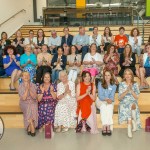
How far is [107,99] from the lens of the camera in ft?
18.7

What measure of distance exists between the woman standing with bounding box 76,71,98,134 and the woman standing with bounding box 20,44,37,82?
1448 mm

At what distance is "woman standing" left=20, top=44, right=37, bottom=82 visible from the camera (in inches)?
272

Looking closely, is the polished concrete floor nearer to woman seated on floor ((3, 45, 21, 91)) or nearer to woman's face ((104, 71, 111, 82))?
woman's face ((104, 71, 111, 82))

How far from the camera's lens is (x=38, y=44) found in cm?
834

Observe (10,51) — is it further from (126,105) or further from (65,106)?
(126,105)

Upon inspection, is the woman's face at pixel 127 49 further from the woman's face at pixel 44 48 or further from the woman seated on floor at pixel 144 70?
the woman's face at pixel 44 48

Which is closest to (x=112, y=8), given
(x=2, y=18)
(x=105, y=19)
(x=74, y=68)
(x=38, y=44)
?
(x=105, y=19)

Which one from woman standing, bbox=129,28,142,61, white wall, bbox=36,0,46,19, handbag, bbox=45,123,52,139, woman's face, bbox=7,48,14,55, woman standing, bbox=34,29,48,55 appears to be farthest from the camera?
white wall, bbox=36,0,46,19

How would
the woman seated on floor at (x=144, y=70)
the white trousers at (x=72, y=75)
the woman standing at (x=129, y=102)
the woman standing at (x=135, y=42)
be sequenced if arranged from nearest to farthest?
1. the woman standing at (x=129, y=102)
2. the woman seated on floor at (x=144, y=70)
3. the white trousers at (x=72, y=75)
4. the woman standing at (x=135, y=42)

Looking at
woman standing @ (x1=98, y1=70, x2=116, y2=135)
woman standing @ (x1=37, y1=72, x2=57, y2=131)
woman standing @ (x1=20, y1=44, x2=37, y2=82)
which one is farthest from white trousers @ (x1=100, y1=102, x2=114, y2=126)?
woman standing @ (x1=20, y1=44, x2=37, y2=82)

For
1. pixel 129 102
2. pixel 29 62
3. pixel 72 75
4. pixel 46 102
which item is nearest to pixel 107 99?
pixel 129 102

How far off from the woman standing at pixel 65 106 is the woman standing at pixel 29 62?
117 cm

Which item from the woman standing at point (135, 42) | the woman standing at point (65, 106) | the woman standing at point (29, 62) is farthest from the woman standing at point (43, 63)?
the woman standing at point (135, 42)

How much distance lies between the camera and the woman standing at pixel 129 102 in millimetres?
5625
